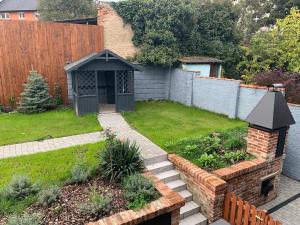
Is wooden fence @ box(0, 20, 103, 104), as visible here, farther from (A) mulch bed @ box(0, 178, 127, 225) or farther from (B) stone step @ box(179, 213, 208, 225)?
(B) stone step @ box(179, 213, 208, 225)

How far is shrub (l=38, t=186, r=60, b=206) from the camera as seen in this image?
431cm

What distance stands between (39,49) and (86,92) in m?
3.39

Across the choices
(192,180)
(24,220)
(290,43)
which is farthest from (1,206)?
(290,43)

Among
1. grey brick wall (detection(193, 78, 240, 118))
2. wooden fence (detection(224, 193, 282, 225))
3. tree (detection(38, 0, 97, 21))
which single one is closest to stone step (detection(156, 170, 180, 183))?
wooden fence (detection(224, 193, 282, 225))

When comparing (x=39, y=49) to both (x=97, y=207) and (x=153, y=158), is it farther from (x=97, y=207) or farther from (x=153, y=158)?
(x=97, y=207)

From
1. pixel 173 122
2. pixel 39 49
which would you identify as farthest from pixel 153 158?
pixel 39 49

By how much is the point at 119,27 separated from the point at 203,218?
36.1ft

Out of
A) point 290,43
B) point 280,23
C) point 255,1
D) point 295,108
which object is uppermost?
point 255,1

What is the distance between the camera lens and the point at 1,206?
4211mm

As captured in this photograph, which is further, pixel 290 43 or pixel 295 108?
pixel 290 43

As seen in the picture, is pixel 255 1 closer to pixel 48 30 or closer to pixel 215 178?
pixel 48 30

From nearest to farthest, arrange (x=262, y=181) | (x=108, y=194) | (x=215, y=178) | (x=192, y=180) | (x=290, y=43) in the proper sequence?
(x=108, y=194) < (x=215, y=178) < (x=192, y=180) < (x=262, y=181) < (x=290, y=43)

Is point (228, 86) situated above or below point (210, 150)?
above

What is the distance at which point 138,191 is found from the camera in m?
4.53
